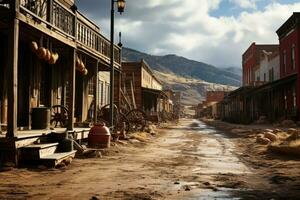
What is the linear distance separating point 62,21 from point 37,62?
8.23ft

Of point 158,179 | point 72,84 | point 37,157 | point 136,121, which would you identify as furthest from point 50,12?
point 136,121

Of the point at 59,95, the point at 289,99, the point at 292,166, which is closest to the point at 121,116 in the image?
the point at 59,95

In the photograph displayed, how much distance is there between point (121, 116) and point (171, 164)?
11266 mm

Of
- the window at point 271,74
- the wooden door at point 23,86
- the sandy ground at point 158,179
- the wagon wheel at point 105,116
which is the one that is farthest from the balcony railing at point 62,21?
the window at point 271,74

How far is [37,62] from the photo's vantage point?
15891mm

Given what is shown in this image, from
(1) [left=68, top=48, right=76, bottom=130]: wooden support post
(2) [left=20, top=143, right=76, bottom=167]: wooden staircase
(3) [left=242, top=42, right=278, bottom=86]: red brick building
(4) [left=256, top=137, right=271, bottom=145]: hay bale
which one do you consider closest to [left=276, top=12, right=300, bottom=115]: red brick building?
(4) [left=256, top=137, right=271, bottom=145]: hay bale

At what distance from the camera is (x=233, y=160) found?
12.9 meters

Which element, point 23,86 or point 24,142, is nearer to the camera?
point 24,142

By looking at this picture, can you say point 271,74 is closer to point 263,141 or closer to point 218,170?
point 263,141

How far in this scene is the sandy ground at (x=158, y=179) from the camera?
24.0ft

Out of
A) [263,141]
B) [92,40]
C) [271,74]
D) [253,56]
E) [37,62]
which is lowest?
[263,141]

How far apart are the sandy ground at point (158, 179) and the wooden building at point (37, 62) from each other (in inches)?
59.5

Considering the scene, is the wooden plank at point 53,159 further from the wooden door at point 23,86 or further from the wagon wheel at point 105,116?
the wagon wheel at point 105,116

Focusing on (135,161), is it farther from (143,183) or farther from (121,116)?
(121,116)
